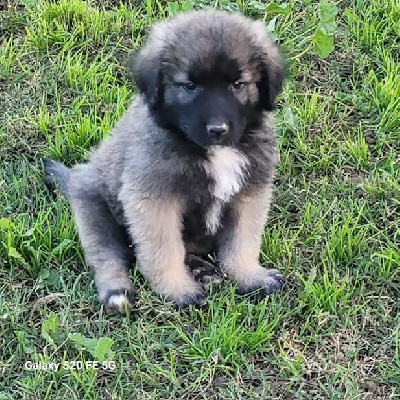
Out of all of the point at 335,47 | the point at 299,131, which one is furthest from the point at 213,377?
the point at 335,47

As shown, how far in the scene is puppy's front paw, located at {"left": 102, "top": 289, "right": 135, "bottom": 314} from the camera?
4043mm

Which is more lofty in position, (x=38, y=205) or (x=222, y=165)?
(x=222, y=165)

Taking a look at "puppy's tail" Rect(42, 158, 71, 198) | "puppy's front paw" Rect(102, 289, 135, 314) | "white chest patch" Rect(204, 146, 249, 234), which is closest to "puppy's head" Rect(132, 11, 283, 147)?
"white chest patch" Rect(204, 146, 249, 234)

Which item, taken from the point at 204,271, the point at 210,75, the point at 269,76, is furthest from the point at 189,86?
the point at 204,271

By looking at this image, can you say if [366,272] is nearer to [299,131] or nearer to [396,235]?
[396,235]

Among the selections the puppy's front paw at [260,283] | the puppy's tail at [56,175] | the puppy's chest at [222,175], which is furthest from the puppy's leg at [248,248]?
the puppy's tail at [56,175]

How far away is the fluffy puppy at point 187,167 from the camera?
3.67m

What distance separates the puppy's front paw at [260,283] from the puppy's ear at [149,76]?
0.99 meters

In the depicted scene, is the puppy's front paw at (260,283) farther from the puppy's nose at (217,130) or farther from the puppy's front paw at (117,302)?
the puppy's nose at (217,130)

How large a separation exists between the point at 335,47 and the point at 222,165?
6.56 ft

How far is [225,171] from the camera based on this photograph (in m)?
3.92

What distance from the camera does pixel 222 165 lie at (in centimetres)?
392

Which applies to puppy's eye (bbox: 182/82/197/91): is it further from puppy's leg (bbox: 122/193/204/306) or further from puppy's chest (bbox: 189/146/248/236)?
puppy's leg (bbox: 122/193/204/306)

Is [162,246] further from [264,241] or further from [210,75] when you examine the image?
[210,75]
